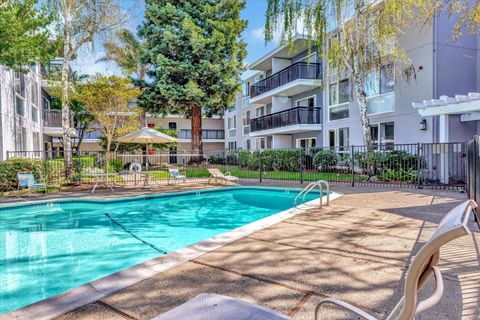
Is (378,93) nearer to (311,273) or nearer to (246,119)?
(311,273)

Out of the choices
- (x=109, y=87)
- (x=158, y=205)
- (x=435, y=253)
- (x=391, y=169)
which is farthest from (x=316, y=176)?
(x=435, y=253)

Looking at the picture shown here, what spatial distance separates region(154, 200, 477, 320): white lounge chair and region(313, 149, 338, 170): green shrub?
47.9 ft

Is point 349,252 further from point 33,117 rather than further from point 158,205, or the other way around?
point 33,117

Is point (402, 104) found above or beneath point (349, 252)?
above

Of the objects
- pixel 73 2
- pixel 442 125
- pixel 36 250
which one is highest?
pixel 73 2

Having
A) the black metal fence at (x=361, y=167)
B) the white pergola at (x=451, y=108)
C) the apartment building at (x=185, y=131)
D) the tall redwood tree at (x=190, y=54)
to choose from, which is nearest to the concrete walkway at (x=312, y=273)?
the white pergola at (x=451, y=108)

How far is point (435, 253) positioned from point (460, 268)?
289 cm

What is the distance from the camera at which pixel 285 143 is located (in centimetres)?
2320

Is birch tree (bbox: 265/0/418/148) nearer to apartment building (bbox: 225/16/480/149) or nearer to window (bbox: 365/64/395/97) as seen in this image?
window (bbox: 365/64/395/97)

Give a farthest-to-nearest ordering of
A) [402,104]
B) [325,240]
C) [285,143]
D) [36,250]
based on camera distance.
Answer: [285,143], [402,104], [36,250], [325,240]

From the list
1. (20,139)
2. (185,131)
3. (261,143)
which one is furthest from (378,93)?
(185,131)

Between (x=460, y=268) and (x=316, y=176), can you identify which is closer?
(x=460, y=268)

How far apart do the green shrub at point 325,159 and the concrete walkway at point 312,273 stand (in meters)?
10.1

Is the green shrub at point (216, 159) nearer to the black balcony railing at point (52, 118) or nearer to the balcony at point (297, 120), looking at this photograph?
the balcony at point (297, 120)
